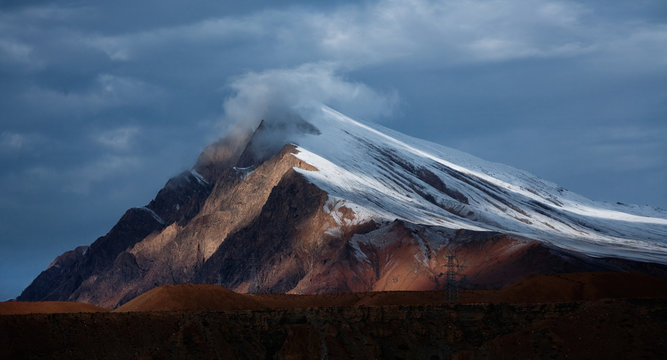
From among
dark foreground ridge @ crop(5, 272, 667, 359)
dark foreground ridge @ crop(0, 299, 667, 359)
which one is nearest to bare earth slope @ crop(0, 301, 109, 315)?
dark foreground ridge @ crop(5, 272, 667, 359)

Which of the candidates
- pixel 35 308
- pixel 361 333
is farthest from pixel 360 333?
pixel 35 308

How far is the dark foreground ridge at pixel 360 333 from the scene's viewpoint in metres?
65.7

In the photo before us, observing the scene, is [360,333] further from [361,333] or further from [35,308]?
[35,308]

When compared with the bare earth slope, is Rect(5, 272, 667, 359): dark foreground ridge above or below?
below

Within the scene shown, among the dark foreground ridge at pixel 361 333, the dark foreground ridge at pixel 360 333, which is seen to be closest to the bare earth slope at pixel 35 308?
the dark foreground ridge at pixel 361 333

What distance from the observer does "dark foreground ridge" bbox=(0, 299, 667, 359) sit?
6569 cm

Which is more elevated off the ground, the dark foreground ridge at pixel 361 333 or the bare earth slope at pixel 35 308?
the bare earth slope at pixel 35 308

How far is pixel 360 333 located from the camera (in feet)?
258

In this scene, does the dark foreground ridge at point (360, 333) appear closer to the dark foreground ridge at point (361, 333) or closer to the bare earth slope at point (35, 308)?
the dark foreground ridge at point (361, 333)

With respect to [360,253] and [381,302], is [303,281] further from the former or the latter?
[381,302]

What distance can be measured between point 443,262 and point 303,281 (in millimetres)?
29678

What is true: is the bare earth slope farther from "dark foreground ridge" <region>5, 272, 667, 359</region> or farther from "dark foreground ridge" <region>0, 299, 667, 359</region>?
"dark foreground ridge" <region>0, 299, 667, 359</region>

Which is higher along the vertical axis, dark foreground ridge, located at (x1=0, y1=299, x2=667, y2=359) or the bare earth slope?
the bare earth slope

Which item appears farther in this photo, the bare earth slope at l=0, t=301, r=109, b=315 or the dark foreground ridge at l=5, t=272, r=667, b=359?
the bare earth slope at l=0, t=301, r=109, b=315
